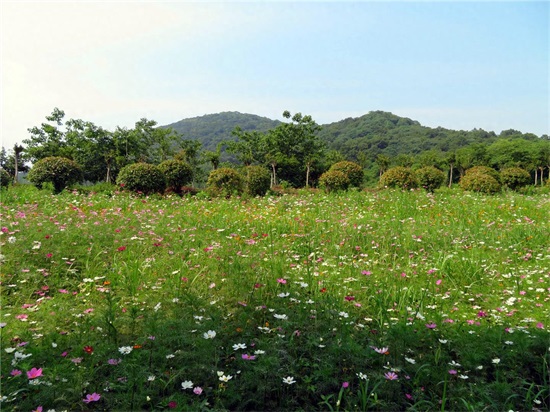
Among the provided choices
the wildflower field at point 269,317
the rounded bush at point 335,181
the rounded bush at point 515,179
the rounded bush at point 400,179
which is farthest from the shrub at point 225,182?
the rounded bush at point 515,179

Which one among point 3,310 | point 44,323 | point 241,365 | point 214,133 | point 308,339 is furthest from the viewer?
point 214,133

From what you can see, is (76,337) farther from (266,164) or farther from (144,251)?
(266,164)

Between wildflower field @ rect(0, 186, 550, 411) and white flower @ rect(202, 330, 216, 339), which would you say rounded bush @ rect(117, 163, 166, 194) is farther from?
white flower @ rect(202, 330, 216, 339)

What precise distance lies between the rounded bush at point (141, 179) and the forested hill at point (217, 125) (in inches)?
1981

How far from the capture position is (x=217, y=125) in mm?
77750

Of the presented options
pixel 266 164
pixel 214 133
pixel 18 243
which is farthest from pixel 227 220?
pixel 214 133

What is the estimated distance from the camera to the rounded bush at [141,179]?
12734mm

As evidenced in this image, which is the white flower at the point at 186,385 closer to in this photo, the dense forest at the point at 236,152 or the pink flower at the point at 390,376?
the pink flower at the point at 390,376

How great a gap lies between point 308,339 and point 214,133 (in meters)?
72.7

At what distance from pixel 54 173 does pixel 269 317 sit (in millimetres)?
12101

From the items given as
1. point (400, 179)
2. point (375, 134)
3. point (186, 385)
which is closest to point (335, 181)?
point (400, 179)

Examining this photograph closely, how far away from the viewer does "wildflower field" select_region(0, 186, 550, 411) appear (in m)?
1.95

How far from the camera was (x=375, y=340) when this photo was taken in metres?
2.43

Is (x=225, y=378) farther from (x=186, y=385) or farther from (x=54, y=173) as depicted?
(x=54, y=173)
